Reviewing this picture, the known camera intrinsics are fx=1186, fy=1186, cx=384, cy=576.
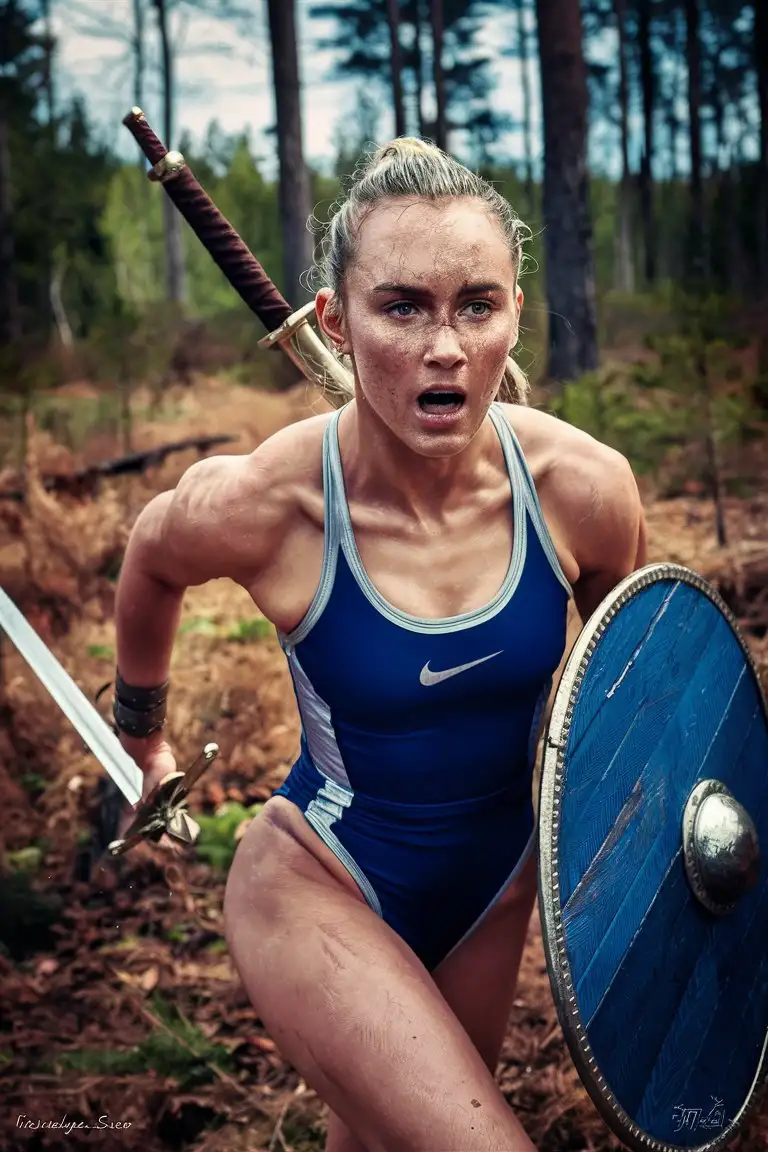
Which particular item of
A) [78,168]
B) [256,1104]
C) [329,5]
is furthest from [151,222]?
[256,1104]

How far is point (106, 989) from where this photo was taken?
3834mm

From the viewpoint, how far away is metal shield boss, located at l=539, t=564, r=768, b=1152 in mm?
1828

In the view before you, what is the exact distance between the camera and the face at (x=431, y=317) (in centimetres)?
186

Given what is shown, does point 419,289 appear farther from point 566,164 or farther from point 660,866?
point 566,164

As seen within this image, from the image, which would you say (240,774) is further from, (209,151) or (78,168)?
(209,151)

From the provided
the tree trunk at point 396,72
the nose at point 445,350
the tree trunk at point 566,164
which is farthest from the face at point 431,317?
the tree trunk at point 396,72

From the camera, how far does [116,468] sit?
8023 mm

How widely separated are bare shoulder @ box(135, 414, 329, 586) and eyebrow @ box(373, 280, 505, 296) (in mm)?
352

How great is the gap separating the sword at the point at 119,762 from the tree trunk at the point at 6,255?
461 inches

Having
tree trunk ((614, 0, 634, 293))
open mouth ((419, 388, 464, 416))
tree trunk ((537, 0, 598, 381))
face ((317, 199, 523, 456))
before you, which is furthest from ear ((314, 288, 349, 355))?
tree trunk ((614, 0, 634, 293))

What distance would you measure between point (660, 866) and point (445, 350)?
0.93 metres

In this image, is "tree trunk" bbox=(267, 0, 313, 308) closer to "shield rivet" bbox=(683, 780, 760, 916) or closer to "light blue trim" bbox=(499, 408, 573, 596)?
"light blue trim" bbox=(499, 408, 573, 596)

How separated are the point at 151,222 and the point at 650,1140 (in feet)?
88.6

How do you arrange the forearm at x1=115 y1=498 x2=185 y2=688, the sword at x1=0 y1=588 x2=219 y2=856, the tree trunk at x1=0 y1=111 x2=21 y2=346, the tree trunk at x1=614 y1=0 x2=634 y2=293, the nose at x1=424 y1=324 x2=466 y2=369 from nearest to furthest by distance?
the nose at x1=424 y1=324 x2=466 y2=369
the sword at x1=0 y1=588 x2=219 y2=856
the forearm at x1=115 y1=498 x2=185 y2=688
the tree trunk at x1=614 y1=0 x2=634 y2=293
the tree trunk at x1=0 y1=111 x2=21 y2=346
